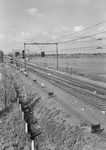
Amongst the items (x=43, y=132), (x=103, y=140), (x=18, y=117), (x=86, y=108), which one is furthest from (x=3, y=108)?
(x=103, y=140)

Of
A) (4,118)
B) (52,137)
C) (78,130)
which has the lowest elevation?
(4,118)

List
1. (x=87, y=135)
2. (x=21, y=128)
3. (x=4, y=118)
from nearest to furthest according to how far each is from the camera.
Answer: (x=87, y=135)
(x=21, y=128)
(x=4, y=118)

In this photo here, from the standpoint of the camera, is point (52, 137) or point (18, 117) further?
point (18, 117)

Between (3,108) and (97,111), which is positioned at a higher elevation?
(97,111)

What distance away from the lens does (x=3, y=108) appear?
20.9 meters

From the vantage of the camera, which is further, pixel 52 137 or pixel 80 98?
pixel 80 98

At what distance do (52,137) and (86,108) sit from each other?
189 inches

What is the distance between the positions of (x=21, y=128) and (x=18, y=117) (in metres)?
2.56

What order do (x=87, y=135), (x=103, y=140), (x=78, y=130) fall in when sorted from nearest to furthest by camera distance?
1. (x=103, y=140)
2. (x=87, y=135)
3. (x=78, y=130)

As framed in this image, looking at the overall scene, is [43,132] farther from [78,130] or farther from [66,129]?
[78,130]

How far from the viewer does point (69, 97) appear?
18.5m

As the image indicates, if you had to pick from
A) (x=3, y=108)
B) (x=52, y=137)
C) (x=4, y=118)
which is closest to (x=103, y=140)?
(x=52, y=137)

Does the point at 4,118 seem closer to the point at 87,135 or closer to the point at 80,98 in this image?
the point at 80,98

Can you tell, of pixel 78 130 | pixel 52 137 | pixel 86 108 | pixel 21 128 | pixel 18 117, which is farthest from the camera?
pixel 18 117
